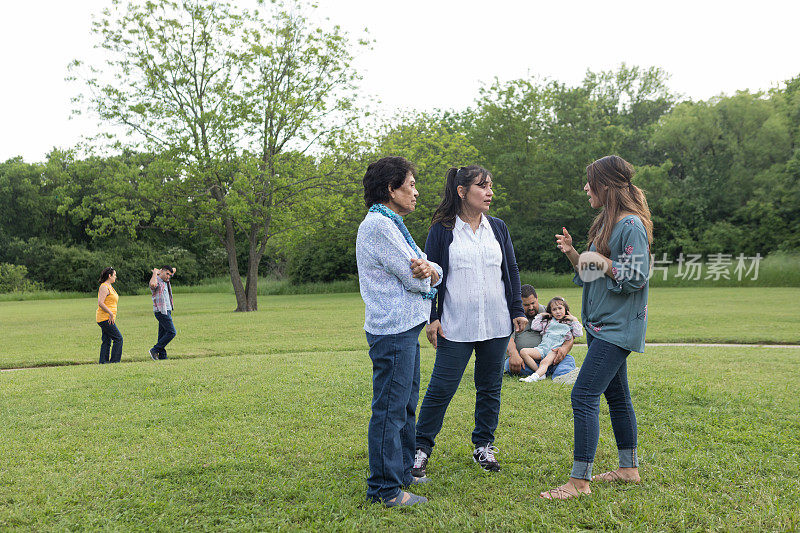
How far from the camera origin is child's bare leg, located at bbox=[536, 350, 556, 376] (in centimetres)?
712

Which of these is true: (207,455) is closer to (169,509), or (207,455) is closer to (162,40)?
(169,509)

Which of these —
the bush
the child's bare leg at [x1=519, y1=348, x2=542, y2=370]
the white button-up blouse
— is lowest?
the bush

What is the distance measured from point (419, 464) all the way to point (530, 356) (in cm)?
373

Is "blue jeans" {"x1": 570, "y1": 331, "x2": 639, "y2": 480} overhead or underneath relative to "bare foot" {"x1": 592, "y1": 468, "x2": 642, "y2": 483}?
overhead

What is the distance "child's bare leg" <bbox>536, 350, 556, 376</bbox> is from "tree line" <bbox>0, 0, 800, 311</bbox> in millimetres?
16829

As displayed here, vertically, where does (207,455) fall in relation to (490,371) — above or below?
below

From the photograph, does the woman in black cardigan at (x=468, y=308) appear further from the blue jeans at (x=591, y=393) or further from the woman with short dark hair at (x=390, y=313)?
the blue jeans at (x=591, y=393)

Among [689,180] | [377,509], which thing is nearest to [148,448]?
[377,509]

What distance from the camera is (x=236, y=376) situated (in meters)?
7.84

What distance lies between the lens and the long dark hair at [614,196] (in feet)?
11.7

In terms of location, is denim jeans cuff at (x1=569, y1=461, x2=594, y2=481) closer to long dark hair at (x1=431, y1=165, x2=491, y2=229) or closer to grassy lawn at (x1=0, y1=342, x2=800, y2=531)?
grassy lawn at (x1=0, y1=342, x2=800, y2=531)

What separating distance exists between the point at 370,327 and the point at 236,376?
5.04 metres

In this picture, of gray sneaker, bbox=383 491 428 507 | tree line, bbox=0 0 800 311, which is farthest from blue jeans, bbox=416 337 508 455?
tree line, bbox=0 0 800 311

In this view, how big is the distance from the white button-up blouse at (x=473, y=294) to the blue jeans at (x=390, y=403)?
1.87ft
